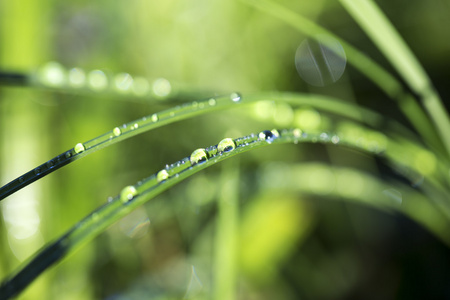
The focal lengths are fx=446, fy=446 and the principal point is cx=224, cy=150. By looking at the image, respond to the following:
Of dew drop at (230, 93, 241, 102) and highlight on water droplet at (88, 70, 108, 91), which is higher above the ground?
highlight on water droplet at (88, 70, 108, 91)

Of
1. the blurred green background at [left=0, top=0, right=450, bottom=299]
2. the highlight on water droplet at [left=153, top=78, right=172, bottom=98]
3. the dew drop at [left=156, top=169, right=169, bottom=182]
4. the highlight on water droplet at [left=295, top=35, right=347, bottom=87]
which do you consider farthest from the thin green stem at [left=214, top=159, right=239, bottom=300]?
the highlight on water droplet at [left=295, top=35, right=347, bottom=87]

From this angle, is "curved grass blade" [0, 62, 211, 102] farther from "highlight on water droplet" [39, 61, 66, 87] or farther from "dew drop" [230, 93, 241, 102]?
"dew drop" [230, 93, 241, 102]

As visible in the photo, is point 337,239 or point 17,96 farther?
point 337,239

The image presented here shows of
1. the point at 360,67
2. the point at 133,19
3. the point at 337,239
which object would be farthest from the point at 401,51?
the point at 133,19

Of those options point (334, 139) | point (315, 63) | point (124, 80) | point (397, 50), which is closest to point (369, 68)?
point (397, 50)

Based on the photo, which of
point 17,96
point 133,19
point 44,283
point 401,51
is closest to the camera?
point 401,51

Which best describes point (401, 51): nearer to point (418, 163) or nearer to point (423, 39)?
point (418, 163)

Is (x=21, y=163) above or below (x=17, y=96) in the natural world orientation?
below
